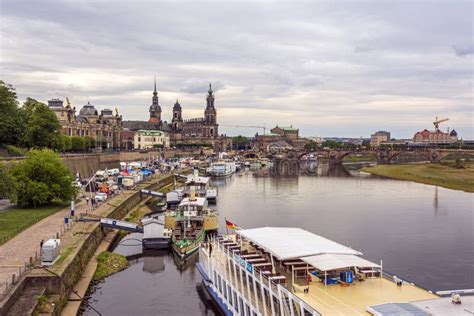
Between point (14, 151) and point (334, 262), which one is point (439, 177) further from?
point (334, 262)

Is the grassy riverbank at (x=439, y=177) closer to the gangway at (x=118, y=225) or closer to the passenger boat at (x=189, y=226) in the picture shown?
the passenger boat at (x=189, y=226)

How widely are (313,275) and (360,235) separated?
26744 mm

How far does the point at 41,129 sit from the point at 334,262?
231 ft

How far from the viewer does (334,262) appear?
65.7 feet

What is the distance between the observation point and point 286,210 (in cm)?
6166

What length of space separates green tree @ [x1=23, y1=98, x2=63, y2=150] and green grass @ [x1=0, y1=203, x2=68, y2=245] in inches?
1335

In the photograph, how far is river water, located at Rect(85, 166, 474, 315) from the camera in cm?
2977

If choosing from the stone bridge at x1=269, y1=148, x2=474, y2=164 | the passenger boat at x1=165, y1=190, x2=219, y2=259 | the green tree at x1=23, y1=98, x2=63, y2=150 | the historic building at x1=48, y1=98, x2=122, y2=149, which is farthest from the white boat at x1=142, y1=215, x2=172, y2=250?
the stone bridge at x1=269, y1=148, x2=474, y2=164

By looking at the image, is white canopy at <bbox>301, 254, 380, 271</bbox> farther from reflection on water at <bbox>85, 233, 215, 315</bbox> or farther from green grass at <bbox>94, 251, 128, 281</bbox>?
green grass at <bbox>94, 251, 128, 281</bbox>

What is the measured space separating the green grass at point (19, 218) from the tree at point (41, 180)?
1.00 meters

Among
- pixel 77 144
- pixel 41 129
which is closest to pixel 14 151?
pixel 41 129

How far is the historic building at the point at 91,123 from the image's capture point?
5079 inches

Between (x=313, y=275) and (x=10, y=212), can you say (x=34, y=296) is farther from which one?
(x=10, y=212)

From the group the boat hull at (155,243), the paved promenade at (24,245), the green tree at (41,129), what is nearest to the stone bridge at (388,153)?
the green tree at (41,129)
